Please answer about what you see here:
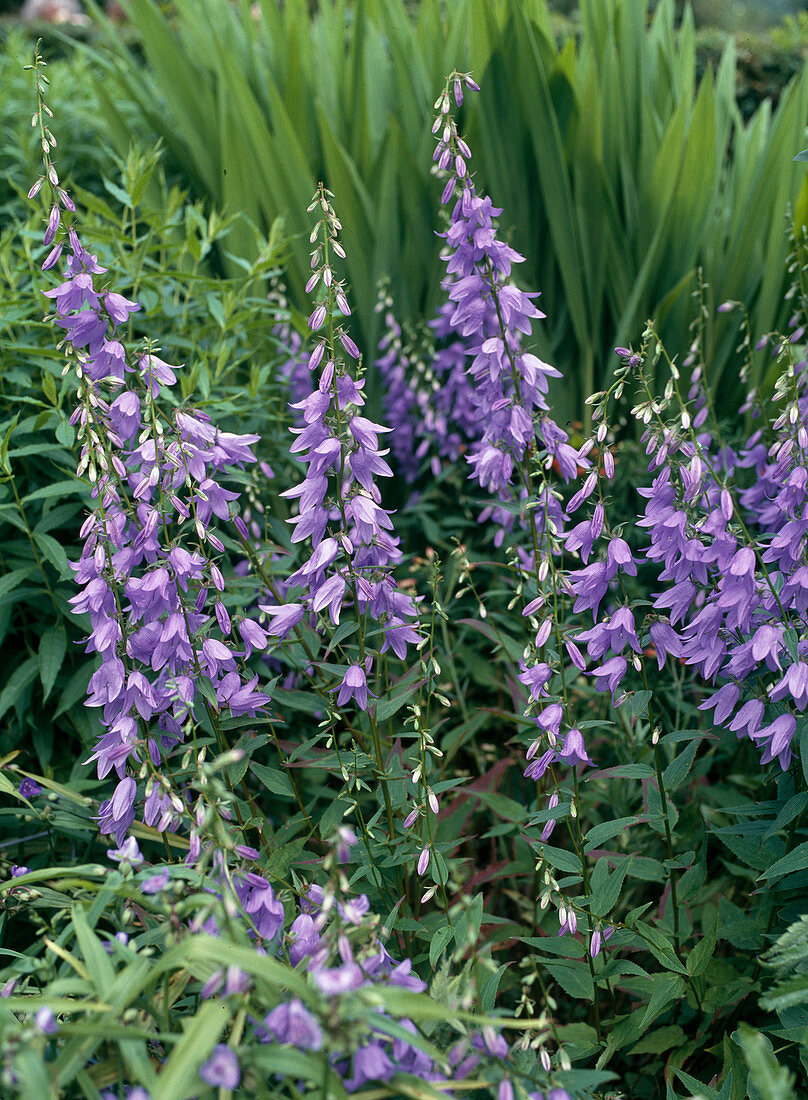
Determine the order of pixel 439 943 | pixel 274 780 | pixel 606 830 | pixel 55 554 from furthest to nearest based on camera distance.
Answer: pixel 55 554, pixel 274 780, pixel 606 830, pixel 439 943

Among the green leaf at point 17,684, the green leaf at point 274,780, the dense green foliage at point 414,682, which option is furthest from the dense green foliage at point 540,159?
the green leaf at point 274,780

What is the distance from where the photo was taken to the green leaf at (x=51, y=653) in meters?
2.05

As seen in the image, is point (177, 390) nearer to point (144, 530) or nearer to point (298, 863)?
point (144, 530)

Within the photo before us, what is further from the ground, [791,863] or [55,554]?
[55,554]

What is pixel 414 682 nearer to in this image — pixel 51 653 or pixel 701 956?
pixel 701 956

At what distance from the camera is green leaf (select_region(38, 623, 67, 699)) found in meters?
2.05

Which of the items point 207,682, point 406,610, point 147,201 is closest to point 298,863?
point 207,682

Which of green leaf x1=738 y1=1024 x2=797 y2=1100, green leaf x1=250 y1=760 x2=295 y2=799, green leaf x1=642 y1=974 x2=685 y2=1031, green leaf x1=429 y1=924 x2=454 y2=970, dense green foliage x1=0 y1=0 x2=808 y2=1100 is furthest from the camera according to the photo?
green leaf x1=250 y1=760 x2=295 y2=799

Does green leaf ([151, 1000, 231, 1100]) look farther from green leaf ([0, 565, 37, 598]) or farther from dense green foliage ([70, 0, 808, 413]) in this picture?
dense green foliage ([70, 0, 808, 413])

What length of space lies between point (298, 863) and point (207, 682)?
385 millimetres

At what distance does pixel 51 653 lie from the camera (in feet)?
6.97

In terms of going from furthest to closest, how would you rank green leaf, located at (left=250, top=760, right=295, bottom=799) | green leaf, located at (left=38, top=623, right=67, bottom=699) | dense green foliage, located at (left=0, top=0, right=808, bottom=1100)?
green leaf, located at (left=38, top=623, right=67, bottom=699)
green leaf, located at (left=250, top=760, right=295, bottom=799)
dense green foliage, located at (left=0, top=0, right=808, bottom=1100)

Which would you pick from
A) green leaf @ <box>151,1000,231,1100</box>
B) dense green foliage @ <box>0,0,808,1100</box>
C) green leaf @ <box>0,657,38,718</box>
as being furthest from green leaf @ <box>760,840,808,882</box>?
green leaf @ <box>0,657,38,718</box>

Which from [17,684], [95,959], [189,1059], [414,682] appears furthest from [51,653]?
[189,1059]
